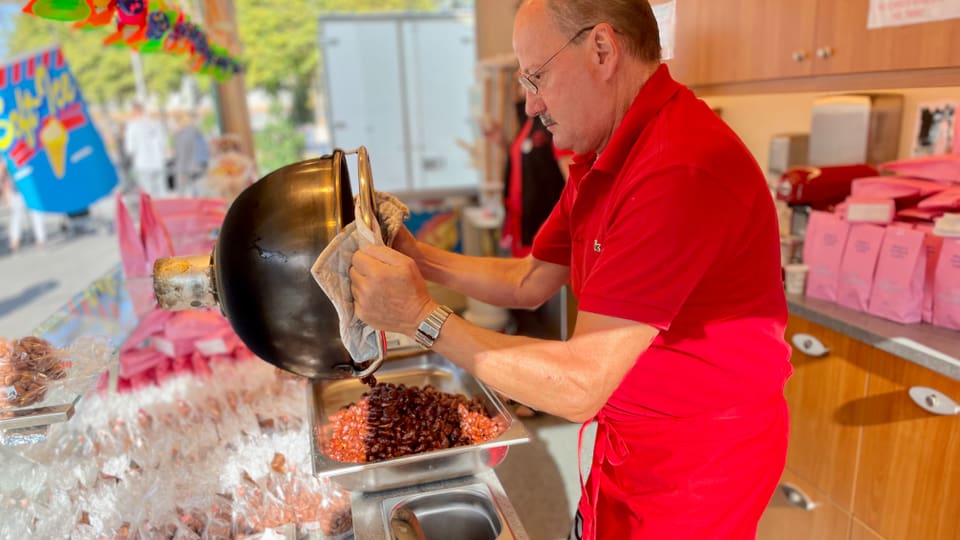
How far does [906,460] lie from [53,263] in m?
6.42

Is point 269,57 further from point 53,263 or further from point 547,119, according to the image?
point 547,119

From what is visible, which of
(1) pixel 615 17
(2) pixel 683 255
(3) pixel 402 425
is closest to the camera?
(2) pixel 683 255


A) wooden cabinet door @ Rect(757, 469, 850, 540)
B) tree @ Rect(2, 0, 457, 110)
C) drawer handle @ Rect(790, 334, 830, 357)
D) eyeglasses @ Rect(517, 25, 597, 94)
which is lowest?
wooden cabinet door @ Rect(757, 469, 850, 540)

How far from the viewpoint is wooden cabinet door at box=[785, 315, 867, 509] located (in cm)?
182

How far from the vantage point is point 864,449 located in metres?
1.79

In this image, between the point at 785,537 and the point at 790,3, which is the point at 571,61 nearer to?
the point at 790,3

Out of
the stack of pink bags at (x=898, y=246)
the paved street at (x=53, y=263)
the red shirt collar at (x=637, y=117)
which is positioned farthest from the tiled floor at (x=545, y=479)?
the paved street at (x=53, y=263)

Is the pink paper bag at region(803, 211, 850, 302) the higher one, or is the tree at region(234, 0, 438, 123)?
the tree at region(234, 0, 438, 123)

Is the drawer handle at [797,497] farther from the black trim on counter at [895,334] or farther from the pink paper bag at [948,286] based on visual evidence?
the pink paper bag at [948,286]

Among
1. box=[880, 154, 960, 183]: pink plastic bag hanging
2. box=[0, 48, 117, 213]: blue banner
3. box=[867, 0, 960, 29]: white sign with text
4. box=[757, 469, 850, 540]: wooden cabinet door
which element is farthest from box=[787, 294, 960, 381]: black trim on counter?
box=[0, 48, 117, 213]: blue banner

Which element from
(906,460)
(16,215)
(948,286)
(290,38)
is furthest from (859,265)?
(16,215)

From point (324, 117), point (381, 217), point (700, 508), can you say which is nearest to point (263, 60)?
point (324, 117)

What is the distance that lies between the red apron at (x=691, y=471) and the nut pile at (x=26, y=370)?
104 cm

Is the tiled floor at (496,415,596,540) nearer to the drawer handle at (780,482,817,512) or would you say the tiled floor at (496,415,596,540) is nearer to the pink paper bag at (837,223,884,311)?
the drawer handle at (780,482,817,512)
